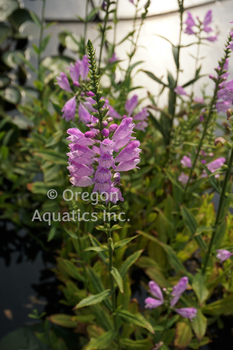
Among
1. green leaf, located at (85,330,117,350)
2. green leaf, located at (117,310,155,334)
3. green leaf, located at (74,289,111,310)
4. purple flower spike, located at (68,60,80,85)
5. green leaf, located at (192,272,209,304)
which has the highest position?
purple flower spike, located at (68,60,80,85)

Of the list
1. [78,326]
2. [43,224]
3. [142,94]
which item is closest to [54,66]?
[142,94]

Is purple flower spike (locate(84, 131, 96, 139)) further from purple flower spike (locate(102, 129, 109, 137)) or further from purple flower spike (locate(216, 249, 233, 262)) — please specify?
purple flower spike (locate(216, 249, 233, 262))

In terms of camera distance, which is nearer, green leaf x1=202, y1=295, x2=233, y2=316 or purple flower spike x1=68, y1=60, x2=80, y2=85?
purple flower spike x1=68, y1=60, x2=80, y2=85

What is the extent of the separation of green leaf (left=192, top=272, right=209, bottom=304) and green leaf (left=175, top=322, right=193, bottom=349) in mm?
190

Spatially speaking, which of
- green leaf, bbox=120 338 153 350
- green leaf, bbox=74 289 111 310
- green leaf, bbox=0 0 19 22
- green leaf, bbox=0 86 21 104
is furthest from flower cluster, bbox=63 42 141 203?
green leaf, bbox=0 0 19 22

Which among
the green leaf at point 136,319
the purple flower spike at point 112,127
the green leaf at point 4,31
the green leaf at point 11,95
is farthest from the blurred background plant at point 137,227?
the green leaf at point 4,31

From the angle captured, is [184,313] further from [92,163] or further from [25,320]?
[25,320]

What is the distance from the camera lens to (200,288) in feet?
3.82

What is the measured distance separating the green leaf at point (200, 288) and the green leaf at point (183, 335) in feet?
0.62

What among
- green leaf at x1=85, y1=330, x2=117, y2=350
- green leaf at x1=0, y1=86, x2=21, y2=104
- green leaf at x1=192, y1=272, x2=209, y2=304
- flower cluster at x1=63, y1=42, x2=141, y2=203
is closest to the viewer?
flower cluster at x1=63, y1=42, x2=141, y2=203

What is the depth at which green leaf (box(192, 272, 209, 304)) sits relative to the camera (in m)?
1.14

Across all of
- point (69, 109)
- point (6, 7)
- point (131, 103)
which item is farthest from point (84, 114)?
point (6, 7)

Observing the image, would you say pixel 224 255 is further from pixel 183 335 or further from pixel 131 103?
pixel 131 103

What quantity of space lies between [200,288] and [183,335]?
224mm
